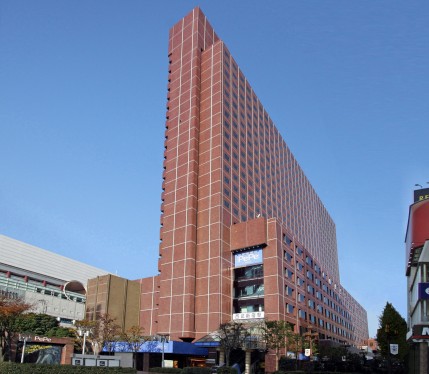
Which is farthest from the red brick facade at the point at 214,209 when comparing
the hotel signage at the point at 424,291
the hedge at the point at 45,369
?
the hedge at the point at 45,369

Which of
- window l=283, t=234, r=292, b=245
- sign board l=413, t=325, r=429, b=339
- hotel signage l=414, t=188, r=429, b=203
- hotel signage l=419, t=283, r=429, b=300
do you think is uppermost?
hotel signage l=414, t=188, r=429, b=203

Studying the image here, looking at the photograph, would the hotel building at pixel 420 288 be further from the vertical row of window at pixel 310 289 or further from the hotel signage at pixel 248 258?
the hotel signage at pixel 248 258

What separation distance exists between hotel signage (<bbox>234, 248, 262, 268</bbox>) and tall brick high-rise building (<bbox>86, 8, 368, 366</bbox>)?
Answer: 0.70ft

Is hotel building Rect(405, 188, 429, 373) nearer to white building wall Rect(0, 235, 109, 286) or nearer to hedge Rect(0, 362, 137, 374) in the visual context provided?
hedge Rect(0, 362, 137, 374)

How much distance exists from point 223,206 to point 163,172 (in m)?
21.8

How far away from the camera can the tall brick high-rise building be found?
91.9 meters

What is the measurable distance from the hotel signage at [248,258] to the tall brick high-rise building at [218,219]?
0.70 ft

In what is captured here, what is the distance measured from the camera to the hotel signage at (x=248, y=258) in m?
93.9

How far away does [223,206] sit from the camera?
98.2m

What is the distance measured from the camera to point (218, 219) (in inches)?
3780

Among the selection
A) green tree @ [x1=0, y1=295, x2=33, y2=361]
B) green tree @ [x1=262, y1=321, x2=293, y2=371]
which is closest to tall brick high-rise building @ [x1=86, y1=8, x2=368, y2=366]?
green tree @ [x1=262, y1=321, x2=293, y2=371]

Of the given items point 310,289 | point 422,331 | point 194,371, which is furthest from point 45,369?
point 310,289

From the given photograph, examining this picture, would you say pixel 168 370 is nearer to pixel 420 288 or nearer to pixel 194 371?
pixel 194 371

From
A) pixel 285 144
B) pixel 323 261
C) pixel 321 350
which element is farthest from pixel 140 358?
pixel 323 261
